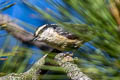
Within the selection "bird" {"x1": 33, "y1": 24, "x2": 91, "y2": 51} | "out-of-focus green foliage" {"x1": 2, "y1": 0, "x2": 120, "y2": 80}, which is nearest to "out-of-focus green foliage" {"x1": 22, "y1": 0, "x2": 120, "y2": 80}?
"out-of-focus green foliage" {"x1": 2, "y1": 0, "x2": 120, "y2": 80}

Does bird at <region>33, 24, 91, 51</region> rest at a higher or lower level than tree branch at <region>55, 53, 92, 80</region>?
higher

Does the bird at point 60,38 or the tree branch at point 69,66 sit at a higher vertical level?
the bird at point 60,38

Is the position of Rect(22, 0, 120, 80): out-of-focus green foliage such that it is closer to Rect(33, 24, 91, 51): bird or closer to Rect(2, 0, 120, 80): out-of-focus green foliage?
Rect(2, 0, 120, 80): out-of-focus green foliage

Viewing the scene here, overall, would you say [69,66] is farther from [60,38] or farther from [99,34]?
[99,34]

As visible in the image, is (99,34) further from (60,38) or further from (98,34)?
(60,38)

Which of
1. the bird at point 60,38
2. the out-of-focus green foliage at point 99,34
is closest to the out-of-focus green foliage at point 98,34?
the out-of-focus green foliage at point 99,34

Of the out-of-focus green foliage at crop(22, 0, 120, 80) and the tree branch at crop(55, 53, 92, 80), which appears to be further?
the tree branch at crop(55, 53, 92, 80)

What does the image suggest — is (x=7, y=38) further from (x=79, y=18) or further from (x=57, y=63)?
(x=79, y=18)

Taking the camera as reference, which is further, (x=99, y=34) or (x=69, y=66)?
(x=69, y=66)

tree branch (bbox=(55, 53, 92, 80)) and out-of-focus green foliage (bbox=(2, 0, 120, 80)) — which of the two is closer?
out-of-focus green foliage (bbox=(2, 0, 120, 80))

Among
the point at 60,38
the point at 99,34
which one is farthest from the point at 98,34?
A: the point at 60,38

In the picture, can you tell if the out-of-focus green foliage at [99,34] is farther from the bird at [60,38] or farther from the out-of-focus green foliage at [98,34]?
the bird at [60,38]

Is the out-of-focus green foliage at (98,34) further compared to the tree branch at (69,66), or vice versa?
the tree branch at (69,66)

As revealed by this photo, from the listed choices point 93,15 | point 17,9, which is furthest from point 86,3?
point 17,9
